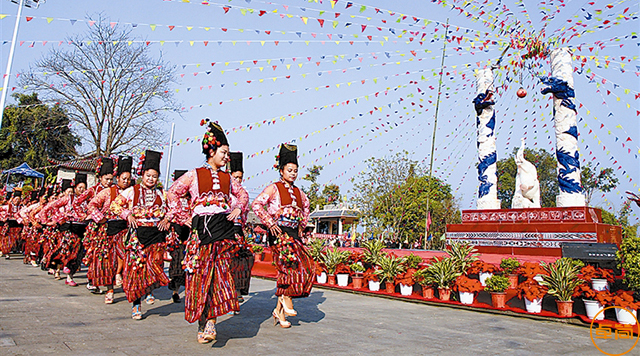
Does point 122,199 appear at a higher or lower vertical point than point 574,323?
higher

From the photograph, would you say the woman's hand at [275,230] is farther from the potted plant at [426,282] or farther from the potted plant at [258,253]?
the potted plant at [258,253]

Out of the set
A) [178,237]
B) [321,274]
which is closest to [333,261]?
[321,274]

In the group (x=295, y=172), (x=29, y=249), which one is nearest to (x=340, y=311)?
Answer: (x=295, y=172)

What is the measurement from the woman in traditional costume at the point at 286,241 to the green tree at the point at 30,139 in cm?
2638

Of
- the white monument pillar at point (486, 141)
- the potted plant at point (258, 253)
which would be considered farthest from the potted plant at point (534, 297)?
the white monument pillar at point (486, 141)

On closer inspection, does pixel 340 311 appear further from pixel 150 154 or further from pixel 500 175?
pixel 500 175

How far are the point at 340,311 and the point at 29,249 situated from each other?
29.3 ft

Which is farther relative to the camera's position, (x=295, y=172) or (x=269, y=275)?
(x=269, y=275)

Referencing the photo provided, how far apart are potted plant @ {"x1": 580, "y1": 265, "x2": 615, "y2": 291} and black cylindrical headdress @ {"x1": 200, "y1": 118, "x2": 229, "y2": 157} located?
5113 mm

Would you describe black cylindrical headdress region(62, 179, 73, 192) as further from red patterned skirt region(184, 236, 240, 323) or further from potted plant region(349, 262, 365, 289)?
red patterned skirt region(184, 236, 240, 323)

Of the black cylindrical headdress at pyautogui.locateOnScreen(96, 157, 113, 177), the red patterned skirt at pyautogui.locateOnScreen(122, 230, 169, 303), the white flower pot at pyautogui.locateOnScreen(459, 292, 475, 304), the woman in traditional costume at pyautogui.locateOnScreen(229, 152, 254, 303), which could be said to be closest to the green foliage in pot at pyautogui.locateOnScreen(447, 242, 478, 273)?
the white flower pot at pyautogui.locateOnScreen(459, 292, 475, 304)

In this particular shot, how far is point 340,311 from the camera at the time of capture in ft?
19.7

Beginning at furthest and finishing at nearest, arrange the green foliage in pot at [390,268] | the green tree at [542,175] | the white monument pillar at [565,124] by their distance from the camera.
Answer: the green tree at [542,175] → the white monument pillar at [565,124] → the green foliage in pot at [390,268]

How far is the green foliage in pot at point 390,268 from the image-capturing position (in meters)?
7.70
